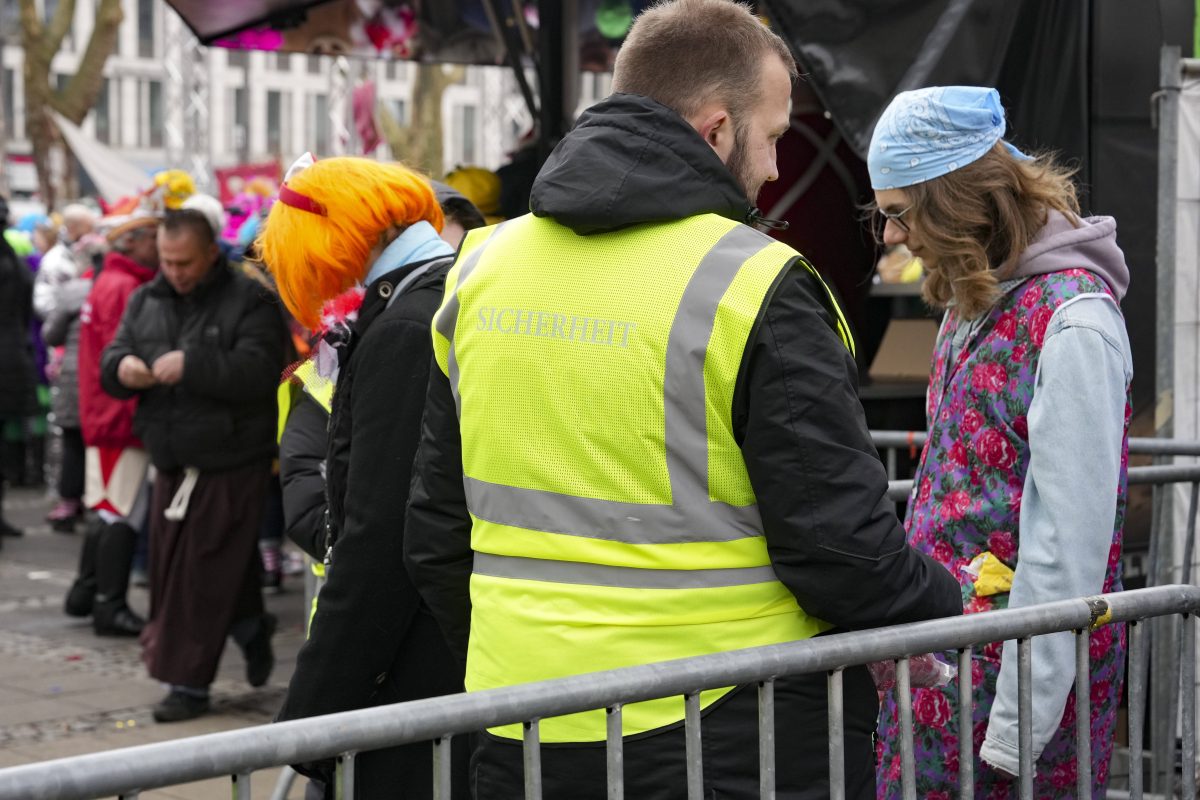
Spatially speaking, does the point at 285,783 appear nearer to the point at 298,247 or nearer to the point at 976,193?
the point at 298,247

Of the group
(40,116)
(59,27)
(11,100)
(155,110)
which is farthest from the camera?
(155,110)

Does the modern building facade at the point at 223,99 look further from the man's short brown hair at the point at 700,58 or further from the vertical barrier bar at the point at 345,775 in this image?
the vertical barrier bar at the point at 345,775

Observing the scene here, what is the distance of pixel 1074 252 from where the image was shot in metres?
Answer: 2.93

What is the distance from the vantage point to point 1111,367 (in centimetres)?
277

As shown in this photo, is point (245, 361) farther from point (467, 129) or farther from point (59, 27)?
point (467, 129)

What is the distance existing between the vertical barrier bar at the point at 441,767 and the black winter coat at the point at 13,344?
382 inches

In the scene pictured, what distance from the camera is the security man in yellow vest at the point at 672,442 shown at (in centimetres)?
207

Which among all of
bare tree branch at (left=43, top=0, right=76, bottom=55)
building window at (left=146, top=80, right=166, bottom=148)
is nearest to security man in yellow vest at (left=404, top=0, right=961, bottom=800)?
bare tree branch at (left=43, top=0, right=76, bottom=55)

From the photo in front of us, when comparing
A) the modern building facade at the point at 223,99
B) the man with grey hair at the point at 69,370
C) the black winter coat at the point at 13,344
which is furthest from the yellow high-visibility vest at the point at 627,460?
the modern building facade at the point at 223,99

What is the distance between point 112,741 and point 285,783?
2354mm

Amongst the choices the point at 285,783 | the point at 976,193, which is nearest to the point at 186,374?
the point at 285,783

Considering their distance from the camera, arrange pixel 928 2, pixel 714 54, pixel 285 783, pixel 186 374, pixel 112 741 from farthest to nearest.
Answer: pixel 186 374 < pixel 112 741 < pixel 928 2 < pixel 285 783 < pixel 714 54

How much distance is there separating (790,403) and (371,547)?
0.98 metres

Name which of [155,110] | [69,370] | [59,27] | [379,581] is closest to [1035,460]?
[379,581]
